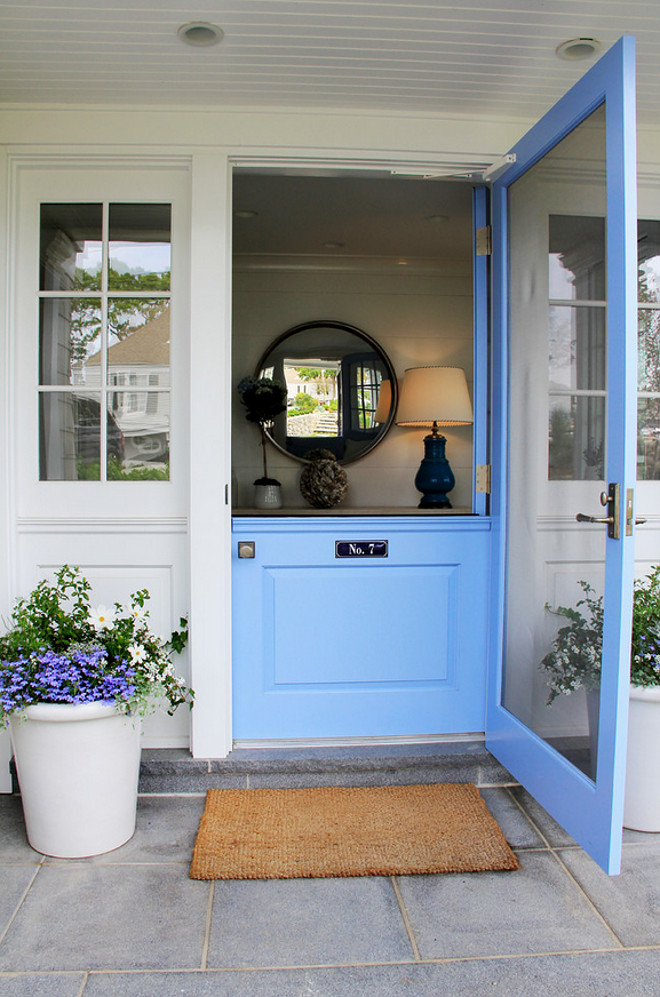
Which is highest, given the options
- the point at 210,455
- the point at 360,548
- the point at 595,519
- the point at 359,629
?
the point at 210,455

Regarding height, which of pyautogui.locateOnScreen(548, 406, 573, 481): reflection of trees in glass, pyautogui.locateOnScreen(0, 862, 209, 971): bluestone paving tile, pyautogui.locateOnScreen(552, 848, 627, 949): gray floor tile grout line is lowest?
pyautogui.locateOnScreen(0, 862, 209, 971): bluestone paving tile

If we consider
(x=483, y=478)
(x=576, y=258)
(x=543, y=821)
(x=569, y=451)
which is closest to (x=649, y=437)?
(x=483, y=478)

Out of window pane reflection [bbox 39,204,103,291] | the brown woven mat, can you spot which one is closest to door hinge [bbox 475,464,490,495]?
the brown woven mat

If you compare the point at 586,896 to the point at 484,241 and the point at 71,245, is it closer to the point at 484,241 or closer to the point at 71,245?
the point at 484,241

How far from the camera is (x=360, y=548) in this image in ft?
8.98

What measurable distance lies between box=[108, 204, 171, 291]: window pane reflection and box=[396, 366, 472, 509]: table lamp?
1459mm

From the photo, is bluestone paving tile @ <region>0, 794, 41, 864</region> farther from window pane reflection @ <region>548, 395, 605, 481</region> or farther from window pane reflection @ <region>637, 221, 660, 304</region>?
window pane reflection @ <region>637, 221, 660, 304</region>

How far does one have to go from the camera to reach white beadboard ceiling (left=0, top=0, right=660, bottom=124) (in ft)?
6.56

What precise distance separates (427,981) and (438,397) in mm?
2522

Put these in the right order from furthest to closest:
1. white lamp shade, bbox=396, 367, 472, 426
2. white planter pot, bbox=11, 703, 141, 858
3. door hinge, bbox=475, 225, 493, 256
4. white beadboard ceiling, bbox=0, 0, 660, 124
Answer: white lamp shade, bbox=396, 367, 472, 426
door hinge, bbox=475, 225, 493, 256
white planter pot, bbox=11, 703, 141, 858
white beadboard ceiling, bbox=0, 0, 660, 124

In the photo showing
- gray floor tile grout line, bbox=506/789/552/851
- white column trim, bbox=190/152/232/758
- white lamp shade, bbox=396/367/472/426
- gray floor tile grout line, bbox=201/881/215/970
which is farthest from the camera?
white lamp shade, bbox=396/367/472/426

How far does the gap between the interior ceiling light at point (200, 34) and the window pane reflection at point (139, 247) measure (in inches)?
23.6

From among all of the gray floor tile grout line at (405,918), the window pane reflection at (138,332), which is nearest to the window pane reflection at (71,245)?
the window pane reflection at (138,332)

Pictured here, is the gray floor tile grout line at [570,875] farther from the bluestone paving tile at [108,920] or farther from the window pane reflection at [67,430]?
the window pane reflection at [67,430]
